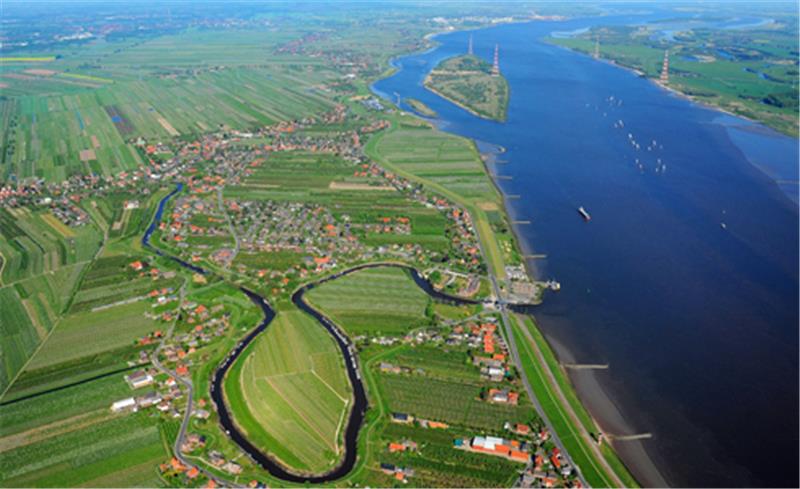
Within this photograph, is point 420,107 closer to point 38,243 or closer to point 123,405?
point 38,243

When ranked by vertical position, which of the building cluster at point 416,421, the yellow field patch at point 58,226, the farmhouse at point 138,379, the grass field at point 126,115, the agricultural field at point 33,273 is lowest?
the building cluster at point 416,421

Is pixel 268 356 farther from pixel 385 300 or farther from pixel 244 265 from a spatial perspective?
pixel 244 265

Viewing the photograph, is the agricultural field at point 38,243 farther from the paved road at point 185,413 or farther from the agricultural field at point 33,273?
the paved road at point 185,413

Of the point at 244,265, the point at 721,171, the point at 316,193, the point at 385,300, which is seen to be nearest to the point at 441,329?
the point at 385,300

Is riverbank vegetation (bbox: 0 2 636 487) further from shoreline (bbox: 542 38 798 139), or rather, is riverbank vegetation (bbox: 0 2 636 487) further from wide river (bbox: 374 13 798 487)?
shoreline (bbox: 542 38 798 139)

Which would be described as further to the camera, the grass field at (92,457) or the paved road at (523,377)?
the paved road at (523,377)

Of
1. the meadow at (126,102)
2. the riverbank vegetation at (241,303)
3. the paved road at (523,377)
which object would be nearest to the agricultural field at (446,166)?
the riverbank vegetation at (241,303)

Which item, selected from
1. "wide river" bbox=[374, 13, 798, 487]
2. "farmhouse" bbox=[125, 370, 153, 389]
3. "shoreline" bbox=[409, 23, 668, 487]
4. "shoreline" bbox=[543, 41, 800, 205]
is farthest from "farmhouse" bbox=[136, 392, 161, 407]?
"shoreline" bbox=[543, 41, 800, 205]
